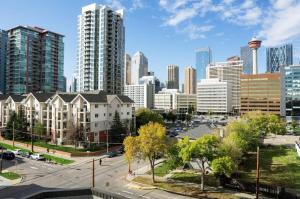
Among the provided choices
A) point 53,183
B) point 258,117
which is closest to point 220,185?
point 53,183

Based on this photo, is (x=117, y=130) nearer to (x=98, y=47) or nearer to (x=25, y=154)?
(x=25, y=154)

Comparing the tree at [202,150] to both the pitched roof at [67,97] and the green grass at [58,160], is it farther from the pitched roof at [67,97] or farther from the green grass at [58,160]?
the pitched roof at [67,97]

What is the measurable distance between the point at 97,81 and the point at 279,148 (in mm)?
106609

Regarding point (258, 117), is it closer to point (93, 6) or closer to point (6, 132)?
point (6, 132)

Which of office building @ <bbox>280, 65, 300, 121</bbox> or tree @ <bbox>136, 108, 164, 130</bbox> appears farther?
office building @ <bbox>280, 65, 300, 121</bbox>

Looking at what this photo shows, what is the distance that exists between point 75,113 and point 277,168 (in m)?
56.2

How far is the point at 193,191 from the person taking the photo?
1921 inches

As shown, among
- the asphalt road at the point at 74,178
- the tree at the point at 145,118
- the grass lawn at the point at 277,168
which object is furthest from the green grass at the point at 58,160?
the tree at the point at 145,118

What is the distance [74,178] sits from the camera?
5750 cm

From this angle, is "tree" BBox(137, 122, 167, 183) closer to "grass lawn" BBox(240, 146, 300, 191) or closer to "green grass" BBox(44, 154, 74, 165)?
"grass lawn" BBox(240, 146, 300, 191)

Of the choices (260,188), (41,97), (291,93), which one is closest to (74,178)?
(260,188)

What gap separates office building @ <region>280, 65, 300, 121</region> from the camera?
174 meters

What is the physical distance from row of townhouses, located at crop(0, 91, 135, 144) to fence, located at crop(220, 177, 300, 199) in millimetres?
46992

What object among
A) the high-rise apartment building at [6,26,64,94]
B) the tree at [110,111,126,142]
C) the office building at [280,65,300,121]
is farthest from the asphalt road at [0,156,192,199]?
the office building at [280,65,300,121]
